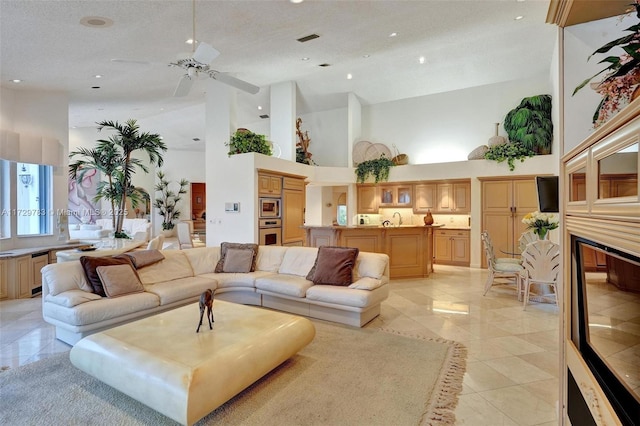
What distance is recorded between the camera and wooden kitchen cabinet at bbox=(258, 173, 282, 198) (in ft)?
21.4

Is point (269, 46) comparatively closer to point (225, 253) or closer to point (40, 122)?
point (225, 253)

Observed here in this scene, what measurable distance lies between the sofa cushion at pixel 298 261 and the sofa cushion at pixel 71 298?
2.25 metres

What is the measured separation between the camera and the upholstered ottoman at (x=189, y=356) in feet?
6.66

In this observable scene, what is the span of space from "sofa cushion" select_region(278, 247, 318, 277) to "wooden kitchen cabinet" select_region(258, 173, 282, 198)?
203cm

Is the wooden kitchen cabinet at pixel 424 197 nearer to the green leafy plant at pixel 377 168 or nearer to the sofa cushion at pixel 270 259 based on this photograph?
the green leafy plant at pixel 377 168

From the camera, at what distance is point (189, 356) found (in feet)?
7.38

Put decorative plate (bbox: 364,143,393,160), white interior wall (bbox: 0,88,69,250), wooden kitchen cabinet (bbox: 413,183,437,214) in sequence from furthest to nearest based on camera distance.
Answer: decorative plate (bbox: 364,143,393,160)
wooden kitchen cabinet (bbox: 413,183,437,214)
white interior wall (bbox: 0,88,69,250)

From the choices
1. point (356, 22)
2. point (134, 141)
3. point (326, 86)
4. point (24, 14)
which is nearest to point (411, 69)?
point (326, 86)

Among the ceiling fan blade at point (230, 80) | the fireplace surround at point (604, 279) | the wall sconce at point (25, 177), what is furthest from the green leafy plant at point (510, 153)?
the wall sconce at point (25, 177)

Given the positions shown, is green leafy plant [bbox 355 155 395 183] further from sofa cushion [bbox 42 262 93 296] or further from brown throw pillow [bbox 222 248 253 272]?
sofa cushion [bbox 42 262 93 296]

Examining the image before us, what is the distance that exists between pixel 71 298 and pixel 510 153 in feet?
25.7

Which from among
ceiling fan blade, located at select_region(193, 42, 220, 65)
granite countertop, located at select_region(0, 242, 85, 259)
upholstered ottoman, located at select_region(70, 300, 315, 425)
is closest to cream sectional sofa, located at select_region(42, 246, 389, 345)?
upholstered ottoman, located at select_region(70, 300, 315, 425)

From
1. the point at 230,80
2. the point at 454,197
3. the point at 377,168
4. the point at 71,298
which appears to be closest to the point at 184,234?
the point at 377,168

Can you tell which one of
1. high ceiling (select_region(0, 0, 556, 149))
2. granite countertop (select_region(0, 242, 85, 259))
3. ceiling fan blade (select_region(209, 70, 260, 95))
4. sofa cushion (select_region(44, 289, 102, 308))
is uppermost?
high ceiling (select_region(0, 0, 556, 149))
